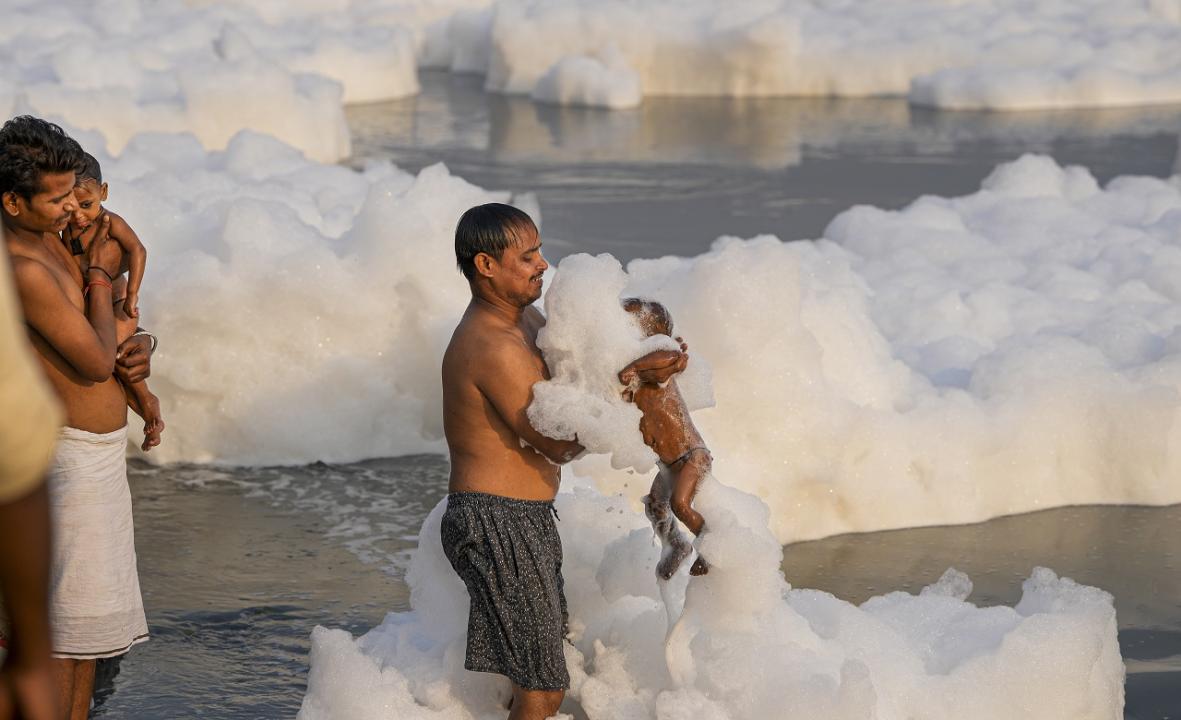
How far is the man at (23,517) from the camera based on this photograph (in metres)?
1.47

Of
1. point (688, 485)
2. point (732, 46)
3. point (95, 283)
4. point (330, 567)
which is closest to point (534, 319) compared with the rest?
point (688, 485)

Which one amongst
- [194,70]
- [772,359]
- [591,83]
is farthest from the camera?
[591,83]

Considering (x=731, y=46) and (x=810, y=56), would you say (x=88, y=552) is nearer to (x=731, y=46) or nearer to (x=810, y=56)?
(x=731, y=46)

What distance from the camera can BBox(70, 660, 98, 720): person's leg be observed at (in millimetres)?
3221

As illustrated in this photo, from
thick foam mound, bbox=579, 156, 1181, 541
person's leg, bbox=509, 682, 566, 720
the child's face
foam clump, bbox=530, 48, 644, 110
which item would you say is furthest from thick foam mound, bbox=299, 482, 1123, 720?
foam clump, bbox=530, 48, 644, 110

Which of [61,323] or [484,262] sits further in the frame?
[484,262]

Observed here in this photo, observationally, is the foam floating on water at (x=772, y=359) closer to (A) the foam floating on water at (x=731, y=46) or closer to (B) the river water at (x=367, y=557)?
(B) the river water at (x=367, y=557)

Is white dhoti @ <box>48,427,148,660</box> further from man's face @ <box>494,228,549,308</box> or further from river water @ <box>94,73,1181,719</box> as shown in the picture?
man's face @ <box>494,228,549,308</box>

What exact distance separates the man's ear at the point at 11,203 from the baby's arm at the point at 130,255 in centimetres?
37

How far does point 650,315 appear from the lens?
3195 mm

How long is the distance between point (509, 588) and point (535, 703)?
0.77 ft

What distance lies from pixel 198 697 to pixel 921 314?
3.86 m

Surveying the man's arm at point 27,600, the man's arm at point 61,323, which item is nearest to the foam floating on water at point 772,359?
the man's arm at point 61,323

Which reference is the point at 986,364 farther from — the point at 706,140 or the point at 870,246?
the point at 706,140
